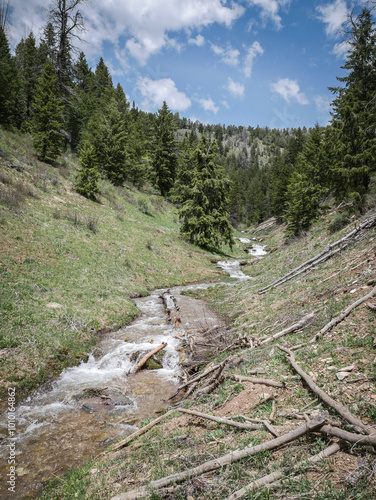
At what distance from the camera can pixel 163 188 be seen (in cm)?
4672

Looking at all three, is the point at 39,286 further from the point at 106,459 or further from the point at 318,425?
the point at 318,425

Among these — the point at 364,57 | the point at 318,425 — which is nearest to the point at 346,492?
the point at 318,425

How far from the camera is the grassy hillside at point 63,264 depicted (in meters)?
8.44

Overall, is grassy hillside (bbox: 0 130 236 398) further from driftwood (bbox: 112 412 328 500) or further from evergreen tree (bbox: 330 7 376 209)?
evergreen tree (bbox: 330 7 376 209)

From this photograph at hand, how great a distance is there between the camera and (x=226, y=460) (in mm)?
3525

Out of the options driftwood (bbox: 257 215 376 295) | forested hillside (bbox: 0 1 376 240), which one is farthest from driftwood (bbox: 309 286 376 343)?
forested hillside (bbox: 0 1 376 240)

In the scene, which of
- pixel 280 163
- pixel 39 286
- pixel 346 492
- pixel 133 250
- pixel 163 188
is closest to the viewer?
pixel 346 492

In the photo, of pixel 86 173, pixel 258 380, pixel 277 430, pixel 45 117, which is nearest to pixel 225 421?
pixel 277 430

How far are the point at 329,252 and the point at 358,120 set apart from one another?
39.9 ft

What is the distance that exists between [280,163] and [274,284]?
70.6 metres

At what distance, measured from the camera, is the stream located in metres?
4.88

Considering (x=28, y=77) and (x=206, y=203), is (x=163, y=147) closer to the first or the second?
(x=206, y=203)

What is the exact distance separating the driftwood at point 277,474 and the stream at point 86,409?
3.57m

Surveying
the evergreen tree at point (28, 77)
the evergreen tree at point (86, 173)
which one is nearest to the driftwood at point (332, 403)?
the evergreen tree at point (86, 173)
